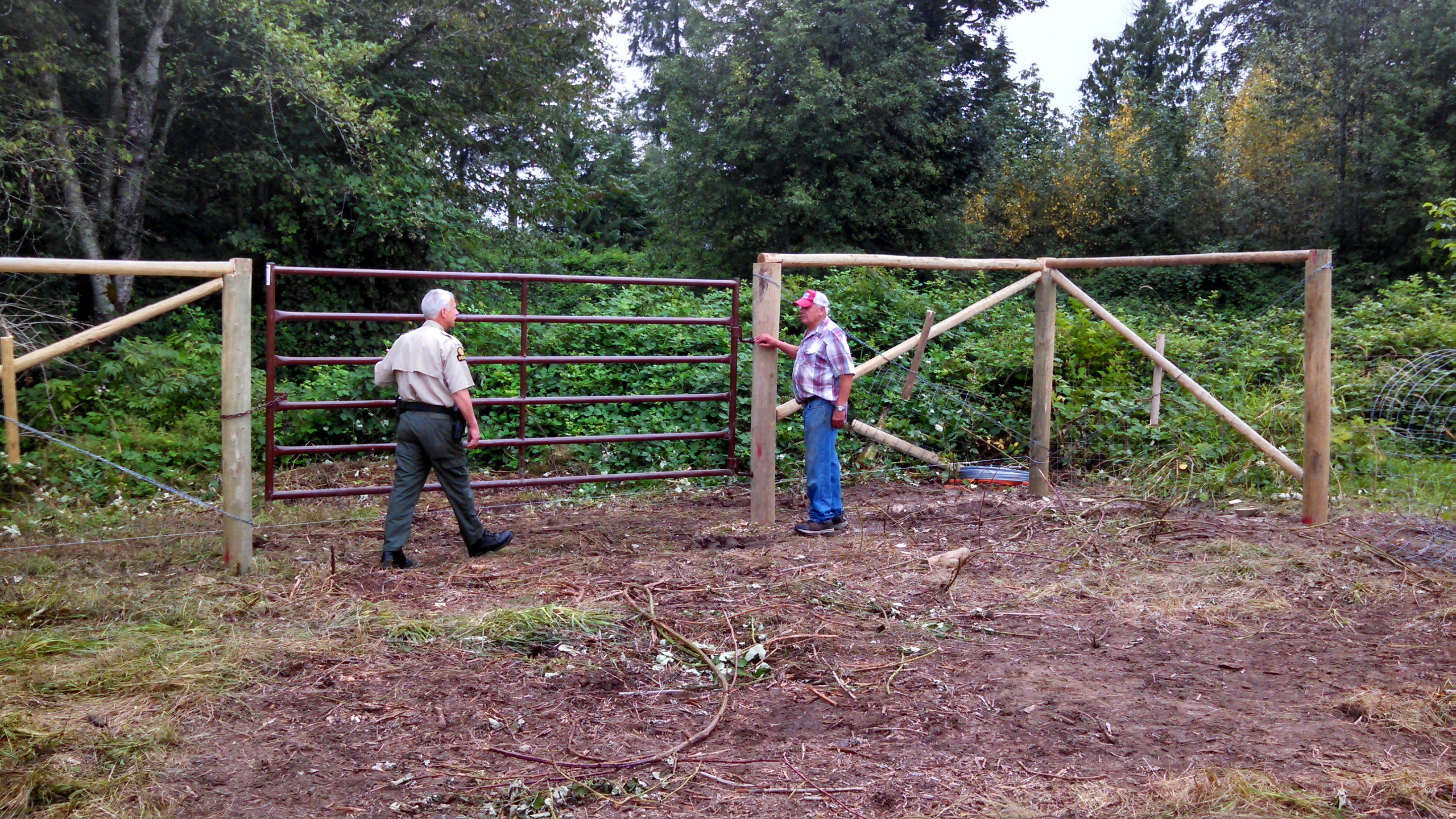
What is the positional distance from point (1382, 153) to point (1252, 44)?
7.93 m

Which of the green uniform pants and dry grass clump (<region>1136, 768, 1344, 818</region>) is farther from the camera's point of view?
the green uniform pants

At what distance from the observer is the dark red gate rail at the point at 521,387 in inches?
248

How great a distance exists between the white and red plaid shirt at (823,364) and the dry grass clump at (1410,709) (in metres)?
3.38

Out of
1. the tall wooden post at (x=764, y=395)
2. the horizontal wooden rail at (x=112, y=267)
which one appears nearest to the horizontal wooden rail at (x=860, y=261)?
the tall wooden post at (x=764, y=395)

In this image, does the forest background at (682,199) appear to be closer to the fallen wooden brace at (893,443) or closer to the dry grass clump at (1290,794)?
the fallen wooden brace at (893,443)

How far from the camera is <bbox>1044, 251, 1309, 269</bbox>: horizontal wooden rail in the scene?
643cm

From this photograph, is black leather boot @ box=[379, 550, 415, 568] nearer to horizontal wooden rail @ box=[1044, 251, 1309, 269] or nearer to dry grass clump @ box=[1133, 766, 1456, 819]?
dry grass clump @ box=[1133, 766, 1456, 819]

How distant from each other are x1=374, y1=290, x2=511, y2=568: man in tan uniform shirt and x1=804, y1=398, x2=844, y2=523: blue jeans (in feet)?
6.96

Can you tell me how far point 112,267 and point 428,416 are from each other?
5.54 feet

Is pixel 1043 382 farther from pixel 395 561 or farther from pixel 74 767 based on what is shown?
pixel 74 767

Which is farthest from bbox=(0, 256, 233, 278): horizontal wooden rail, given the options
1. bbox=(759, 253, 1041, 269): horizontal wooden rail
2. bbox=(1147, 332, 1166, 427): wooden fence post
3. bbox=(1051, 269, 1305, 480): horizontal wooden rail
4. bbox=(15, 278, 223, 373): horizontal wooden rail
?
bbox=(1147, 332, 1166, 427): wooden fence post

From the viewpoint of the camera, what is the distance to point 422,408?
220 inches

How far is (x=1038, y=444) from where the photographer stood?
7711mm

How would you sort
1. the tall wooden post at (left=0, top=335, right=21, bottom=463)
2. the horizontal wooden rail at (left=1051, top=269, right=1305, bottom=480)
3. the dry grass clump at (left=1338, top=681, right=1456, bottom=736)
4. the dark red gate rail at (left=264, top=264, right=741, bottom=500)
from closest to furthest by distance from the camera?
the dry grass clump at (left=1338, top=681, right=1456, bottom=736)
the tall wooden post at (left=0, top=335, right=21, bottom=463)
the dark red gate rail at (left=264, top=264, right=741, bottom=500)
the horizontal wooden rail at (left=1051, top=269, right=1305, bottom=480)
